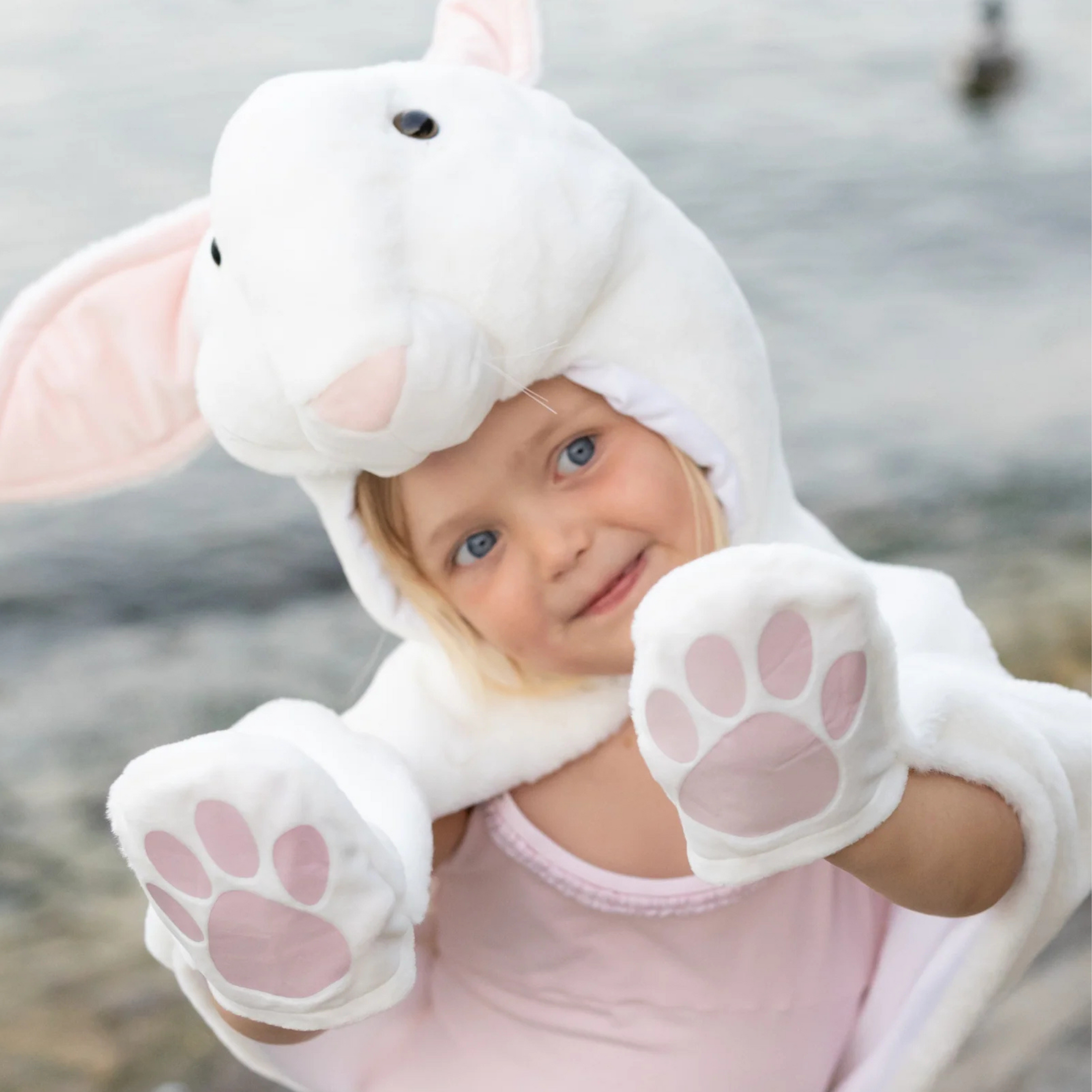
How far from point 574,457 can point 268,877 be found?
0.26 meters

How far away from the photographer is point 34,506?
1.36 metres

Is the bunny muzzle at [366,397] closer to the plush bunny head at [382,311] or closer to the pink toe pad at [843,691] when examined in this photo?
the plush bunny head at [382,311]

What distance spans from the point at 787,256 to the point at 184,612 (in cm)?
69

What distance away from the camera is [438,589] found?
0.76m

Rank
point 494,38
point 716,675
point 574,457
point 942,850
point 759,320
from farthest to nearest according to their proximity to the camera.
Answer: point 759,320 → point 494,38 → point 574,457 → point 942,850 → point 716,675

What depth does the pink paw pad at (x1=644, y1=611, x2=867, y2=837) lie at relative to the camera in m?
0.49

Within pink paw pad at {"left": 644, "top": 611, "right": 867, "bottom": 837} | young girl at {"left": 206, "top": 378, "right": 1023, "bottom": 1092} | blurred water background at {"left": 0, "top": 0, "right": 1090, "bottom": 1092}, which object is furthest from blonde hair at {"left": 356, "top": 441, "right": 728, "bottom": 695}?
blurred water background at {"left": 0, "top": 0, "right": 1090, "bottom": 1092}

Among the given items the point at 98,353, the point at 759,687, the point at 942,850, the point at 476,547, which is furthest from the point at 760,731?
the point at 98,353

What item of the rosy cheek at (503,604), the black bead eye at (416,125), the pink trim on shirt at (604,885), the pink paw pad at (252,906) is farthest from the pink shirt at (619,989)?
the black bead eye at (416,125)

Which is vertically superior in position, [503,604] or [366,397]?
[366,397]

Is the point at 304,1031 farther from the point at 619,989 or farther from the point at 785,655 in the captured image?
the point at 785,655

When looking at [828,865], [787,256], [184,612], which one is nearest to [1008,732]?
[828,865]

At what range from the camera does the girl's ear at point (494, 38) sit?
32.2 inches

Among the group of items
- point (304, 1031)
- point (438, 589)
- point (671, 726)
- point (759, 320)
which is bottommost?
point (759, 320)
